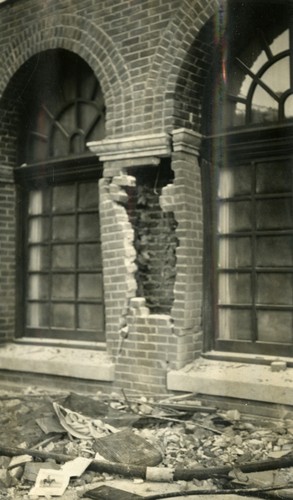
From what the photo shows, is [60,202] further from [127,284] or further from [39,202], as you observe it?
[127,284]

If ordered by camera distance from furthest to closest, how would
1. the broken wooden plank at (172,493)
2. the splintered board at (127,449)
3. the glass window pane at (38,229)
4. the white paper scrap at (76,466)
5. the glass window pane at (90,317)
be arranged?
the glass window pane at (38,229) < the glass window pane at (90,317) < the splintered board at (127,449) < the white paper scrap at (76,466) < the broken wooden plank at (172,493)

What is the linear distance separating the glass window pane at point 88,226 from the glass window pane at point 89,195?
4.6 inches

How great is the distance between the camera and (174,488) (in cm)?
390

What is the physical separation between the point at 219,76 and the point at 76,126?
6.16ft

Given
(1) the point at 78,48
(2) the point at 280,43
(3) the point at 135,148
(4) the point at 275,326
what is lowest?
(4) the point at 275,326

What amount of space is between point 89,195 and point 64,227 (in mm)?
527

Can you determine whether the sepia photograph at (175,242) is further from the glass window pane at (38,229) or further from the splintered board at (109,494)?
the glass window pane at (38,229)

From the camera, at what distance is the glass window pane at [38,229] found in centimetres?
696

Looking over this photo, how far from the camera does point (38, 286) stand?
704 centimetres

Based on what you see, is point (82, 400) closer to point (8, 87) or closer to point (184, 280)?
point (184, 280)

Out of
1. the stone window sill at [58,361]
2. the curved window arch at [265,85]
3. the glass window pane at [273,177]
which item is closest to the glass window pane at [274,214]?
the glass window pane at [273,177]

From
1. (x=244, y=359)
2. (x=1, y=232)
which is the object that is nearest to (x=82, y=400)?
(x=244, y=359)

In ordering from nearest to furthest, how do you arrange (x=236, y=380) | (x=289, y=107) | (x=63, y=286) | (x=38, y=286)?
1. (x=236, y=380)
2. (x=289, y=107)
3. (x=63, y=286)
4. (x=38, y=286)

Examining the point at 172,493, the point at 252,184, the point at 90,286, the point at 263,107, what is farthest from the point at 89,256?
the point at 172,493
